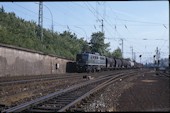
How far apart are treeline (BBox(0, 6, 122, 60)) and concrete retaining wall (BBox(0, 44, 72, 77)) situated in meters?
1.66

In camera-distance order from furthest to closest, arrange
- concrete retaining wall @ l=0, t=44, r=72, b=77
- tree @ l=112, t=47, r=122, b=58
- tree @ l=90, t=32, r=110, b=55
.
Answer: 1. tree @ l=112, t=47, r=122, b=58
2. tree @ l=90, t=32, r=110, b=55
3. concrete retaining wall @ l=0, t=44, r=72, b=77

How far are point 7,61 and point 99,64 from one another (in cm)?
2836

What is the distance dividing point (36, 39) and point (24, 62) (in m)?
14.8

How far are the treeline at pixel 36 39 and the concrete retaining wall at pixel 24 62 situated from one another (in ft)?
5.46

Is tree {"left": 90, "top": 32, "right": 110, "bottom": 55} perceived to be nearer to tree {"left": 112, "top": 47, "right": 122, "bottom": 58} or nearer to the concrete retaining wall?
tree {"left": 112, "top": 47, "right": 122, "bottom": 58}

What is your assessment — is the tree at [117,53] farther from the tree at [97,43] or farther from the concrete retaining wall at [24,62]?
the concrete retaining wall at [24,62]

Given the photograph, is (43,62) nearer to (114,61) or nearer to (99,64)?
(99,64)

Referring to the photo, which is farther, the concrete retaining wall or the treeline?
the treeline

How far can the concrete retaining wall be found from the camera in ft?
120

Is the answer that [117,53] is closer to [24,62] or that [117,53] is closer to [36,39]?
[36,39]

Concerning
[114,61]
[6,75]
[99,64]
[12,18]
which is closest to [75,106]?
[6,75]

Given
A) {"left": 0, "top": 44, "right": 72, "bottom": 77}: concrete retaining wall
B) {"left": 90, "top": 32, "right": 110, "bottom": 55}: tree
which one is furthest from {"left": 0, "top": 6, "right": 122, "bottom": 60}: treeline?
{"left": 0, "top": 44, "right": 72, "bottom": 77}: concrete retaining wall

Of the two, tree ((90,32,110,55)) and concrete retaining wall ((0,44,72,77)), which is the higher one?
tree ((90,32,110,55))

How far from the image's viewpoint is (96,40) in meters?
102
